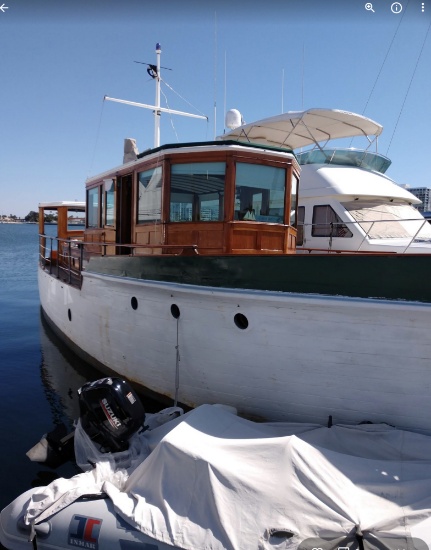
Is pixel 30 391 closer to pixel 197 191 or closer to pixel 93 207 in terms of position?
pixel 93 207

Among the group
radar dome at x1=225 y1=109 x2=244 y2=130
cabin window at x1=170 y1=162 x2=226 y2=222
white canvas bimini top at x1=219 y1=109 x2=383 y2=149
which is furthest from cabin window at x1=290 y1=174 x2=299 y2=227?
radar dome at x1=225 y1=109 x2=244 y2=130

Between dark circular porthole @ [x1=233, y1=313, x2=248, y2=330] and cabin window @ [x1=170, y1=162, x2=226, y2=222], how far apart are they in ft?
5.70

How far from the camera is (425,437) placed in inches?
163

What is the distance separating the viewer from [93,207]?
9305 millimetres

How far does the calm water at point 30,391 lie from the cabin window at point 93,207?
324cm

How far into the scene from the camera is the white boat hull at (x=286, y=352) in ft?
14.1

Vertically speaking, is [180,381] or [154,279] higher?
[154,279]

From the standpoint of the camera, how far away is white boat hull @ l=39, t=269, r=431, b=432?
430cm

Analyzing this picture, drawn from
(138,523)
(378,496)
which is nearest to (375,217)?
(378,496)

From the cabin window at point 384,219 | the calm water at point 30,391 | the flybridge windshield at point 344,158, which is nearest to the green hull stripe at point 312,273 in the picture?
the calm water at point 30,391

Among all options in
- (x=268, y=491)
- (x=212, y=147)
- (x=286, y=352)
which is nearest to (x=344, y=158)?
(x=212, y=147)

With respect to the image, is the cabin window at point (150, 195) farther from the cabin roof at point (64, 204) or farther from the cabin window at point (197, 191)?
the cabin roof at point (64, 204)

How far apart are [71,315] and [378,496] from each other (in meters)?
7.38

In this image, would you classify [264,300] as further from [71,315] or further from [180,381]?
[71,315]
